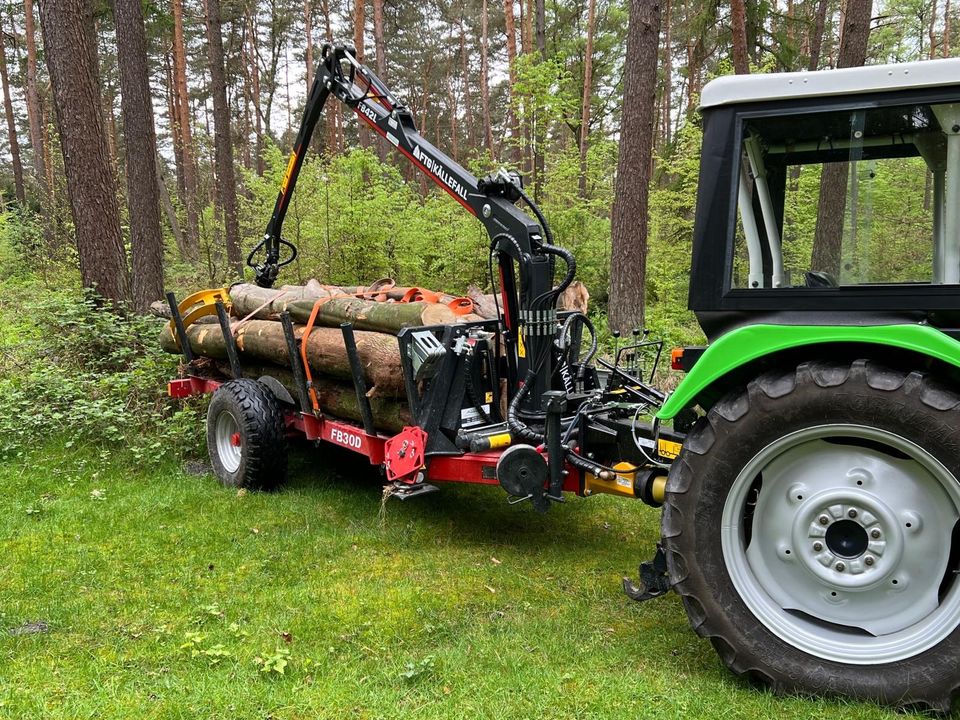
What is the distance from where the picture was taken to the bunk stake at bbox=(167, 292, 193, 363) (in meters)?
6.72

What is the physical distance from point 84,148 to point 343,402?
5.53m

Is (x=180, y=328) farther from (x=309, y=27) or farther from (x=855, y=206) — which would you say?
(x=309, y=27)

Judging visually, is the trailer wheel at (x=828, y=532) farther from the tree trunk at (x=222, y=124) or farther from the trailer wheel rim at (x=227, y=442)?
the tree trunk at (x=222, y=124)

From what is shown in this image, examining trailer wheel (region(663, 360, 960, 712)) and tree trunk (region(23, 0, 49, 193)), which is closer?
trailer wheel (region(663, 360, 960, 712))

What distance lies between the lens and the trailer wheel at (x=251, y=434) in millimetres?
5742

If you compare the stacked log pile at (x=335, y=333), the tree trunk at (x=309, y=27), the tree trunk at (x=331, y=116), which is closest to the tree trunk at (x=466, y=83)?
the tree trunk at (x=331, y=116)

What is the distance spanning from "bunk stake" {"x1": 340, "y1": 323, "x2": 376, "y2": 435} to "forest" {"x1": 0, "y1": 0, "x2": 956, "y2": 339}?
5242mm

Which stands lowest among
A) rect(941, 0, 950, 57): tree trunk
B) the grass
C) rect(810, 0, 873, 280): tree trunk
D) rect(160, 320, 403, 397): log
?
the grass

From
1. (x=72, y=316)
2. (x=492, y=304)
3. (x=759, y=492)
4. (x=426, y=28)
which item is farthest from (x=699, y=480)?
(x=426, y=28)

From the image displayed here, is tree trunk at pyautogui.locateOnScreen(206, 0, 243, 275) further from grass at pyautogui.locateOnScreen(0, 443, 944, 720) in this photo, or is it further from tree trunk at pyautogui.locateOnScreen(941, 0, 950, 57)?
tree trunk at pyautogui.locateOnScreen(941, 0, 950, 57)

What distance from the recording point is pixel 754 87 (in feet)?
9.64

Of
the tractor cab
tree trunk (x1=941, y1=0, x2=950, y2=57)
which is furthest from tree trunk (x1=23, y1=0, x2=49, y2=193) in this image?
tree trunk (x1=941, y1=0, x2=950, y2=57)

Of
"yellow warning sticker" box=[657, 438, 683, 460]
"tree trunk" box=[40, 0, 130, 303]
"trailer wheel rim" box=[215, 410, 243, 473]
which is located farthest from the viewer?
"tree trunk" box=[40, 0, 130, 303]

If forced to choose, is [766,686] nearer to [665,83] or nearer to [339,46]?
[339,46]
